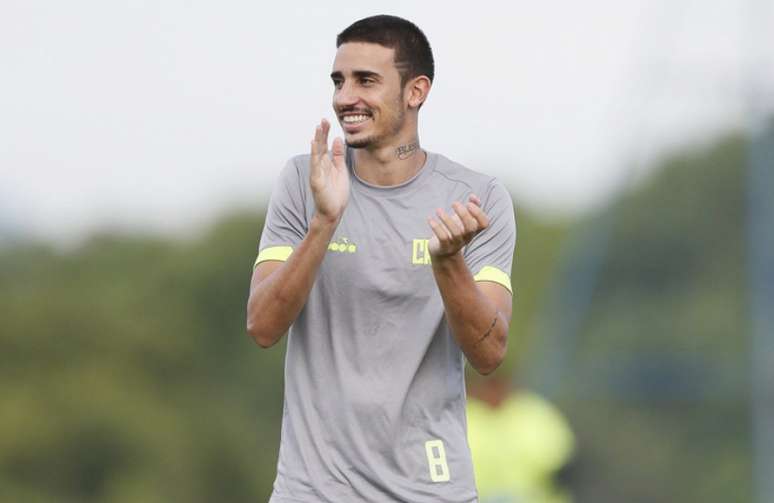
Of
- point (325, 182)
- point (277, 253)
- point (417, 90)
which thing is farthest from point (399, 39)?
point (277, 253)

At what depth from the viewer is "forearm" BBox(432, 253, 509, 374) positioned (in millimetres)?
7055

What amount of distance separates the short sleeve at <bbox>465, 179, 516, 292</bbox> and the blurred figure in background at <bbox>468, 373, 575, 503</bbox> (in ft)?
15.4

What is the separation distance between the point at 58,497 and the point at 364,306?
139ft

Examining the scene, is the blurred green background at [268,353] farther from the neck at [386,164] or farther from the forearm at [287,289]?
the forearm at [287,289]

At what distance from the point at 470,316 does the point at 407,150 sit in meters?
0.71

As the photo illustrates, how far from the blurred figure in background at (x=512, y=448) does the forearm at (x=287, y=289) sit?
5.08m

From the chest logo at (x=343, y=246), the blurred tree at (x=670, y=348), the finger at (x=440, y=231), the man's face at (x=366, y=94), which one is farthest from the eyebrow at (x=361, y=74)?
the blurred tree at (x=670, y=348)

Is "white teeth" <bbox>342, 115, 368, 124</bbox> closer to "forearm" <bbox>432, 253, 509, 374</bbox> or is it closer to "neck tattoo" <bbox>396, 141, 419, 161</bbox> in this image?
"neck tattoo" <bbox>396, 141, 419, 161</bbox>

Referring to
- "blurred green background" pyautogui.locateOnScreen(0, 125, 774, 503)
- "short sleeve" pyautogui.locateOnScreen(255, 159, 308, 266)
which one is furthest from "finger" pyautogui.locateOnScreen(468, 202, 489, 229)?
"blurred green background" pyautogui.locateOnScreen(0, 125, 774, 503)

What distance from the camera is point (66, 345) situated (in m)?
52.7

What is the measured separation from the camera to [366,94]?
736 cm

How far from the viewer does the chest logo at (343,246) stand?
7336mm

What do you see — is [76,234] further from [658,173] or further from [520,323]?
[658,173]

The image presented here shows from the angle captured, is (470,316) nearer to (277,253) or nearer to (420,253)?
(420,253)
